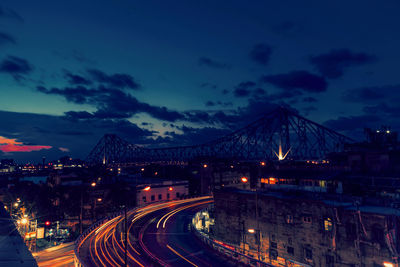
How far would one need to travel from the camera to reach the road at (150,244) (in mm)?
33844

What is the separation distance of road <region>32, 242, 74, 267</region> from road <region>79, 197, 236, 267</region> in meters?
2.47

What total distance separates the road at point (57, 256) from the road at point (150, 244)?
8.11 feet

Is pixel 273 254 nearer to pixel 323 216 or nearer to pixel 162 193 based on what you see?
pixel 323 216

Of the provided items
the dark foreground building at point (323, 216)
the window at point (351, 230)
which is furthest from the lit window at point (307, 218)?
the window at point (351, 230)

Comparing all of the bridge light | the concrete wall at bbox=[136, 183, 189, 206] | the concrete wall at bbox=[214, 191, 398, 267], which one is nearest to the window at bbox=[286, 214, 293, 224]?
the concrete wall at bbox=[214, 191, 398, 267]

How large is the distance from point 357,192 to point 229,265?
28921 millimetres

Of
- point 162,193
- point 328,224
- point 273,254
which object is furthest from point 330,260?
point 162,193

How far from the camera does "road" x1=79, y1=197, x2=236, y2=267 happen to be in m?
33.8

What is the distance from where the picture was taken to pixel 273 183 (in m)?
59.8

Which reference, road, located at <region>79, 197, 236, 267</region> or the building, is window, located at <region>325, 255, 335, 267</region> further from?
the building

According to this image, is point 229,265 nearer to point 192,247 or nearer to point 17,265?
point 192,247

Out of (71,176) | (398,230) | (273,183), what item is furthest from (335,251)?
(71,176)

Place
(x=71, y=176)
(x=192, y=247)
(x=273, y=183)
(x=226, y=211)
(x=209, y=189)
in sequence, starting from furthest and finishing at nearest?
1. (x=209, y=189)
2. (x=71, y=176)
3. (x=273, y=183)
4. (x=226, y=211)
5. (x=192, y=247)

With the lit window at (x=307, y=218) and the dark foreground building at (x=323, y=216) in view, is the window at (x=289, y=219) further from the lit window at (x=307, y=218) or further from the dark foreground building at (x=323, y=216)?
the lit window at (x=307, y=218)
